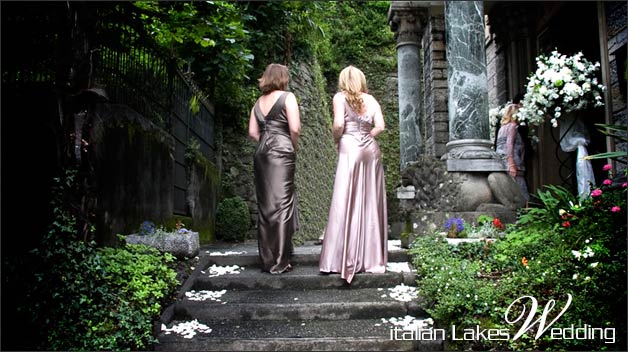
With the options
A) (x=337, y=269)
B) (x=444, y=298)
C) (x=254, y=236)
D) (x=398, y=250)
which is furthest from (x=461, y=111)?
(x=254, y=236)

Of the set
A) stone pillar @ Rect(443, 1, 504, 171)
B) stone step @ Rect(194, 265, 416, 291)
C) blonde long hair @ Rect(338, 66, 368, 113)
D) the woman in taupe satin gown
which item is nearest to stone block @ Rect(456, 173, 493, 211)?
stone pillar @ Rect(443, 1, 504, 171)

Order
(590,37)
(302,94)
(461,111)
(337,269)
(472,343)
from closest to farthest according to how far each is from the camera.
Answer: (472,343) < (337,269) < (461,111) < (590,37) < (302,94)

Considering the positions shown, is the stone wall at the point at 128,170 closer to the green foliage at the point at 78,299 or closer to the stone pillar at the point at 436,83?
the green foliage at the point at 78,299

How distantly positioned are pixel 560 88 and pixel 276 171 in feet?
13.7

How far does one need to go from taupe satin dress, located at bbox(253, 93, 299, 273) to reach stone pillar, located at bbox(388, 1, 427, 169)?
7.90 meters

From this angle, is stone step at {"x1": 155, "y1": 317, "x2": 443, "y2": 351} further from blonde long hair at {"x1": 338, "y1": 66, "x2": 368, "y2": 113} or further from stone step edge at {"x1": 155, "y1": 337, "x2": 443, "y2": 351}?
blonde long hair at {"x1": 338, "y1": 66, "x2": 368, "y2": 113}

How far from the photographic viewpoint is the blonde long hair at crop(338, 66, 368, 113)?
5.76 metres

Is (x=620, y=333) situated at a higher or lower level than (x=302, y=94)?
lower

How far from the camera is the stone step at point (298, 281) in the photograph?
543 cm

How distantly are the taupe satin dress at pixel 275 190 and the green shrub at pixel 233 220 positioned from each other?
543 cm

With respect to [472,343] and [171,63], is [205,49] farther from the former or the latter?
[472,343]

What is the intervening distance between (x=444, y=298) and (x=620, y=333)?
1.21 meters

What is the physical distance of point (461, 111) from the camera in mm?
7852

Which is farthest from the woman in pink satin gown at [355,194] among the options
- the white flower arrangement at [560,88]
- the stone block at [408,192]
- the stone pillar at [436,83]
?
the stone pillar at [436,83]
